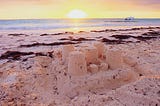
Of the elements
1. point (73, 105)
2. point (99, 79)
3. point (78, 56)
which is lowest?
point (73, 105)

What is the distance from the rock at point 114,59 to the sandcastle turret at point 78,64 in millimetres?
480

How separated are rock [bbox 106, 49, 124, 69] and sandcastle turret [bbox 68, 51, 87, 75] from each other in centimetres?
48

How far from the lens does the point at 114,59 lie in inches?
178

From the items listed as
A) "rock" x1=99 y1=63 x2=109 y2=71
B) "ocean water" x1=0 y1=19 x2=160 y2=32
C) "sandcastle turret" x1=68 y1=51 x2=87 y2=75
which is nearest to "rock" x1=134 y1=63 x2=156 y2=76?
"rock" x1=99 y1=63 x2=109 y2=71

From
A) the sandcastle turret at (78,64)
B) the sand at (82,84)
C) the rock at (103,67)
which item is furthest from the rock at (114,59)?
the sandcastle turret at (78,64)

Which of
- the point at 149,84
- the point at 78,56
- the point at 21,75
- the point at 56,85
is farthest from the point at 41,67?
the point at 149,84

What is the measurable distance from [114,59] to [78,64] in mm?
662

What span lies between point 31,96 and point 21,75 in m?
0.79

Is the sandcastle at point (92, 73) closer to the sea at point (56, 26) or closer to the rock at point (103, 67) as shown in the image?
the rock at point (103, 67)

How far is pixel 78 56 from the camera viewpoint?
421 cm

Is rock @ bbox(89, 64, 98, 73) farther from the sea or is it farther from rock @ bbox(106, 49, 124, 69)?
the sea

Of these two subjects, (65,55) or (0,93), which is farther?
(65,55)

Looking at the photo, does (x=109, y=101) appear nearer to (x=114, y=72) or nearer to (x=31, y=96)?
(x=114, y=72)

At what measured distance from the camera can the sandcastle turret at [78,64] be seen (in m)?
4.21
